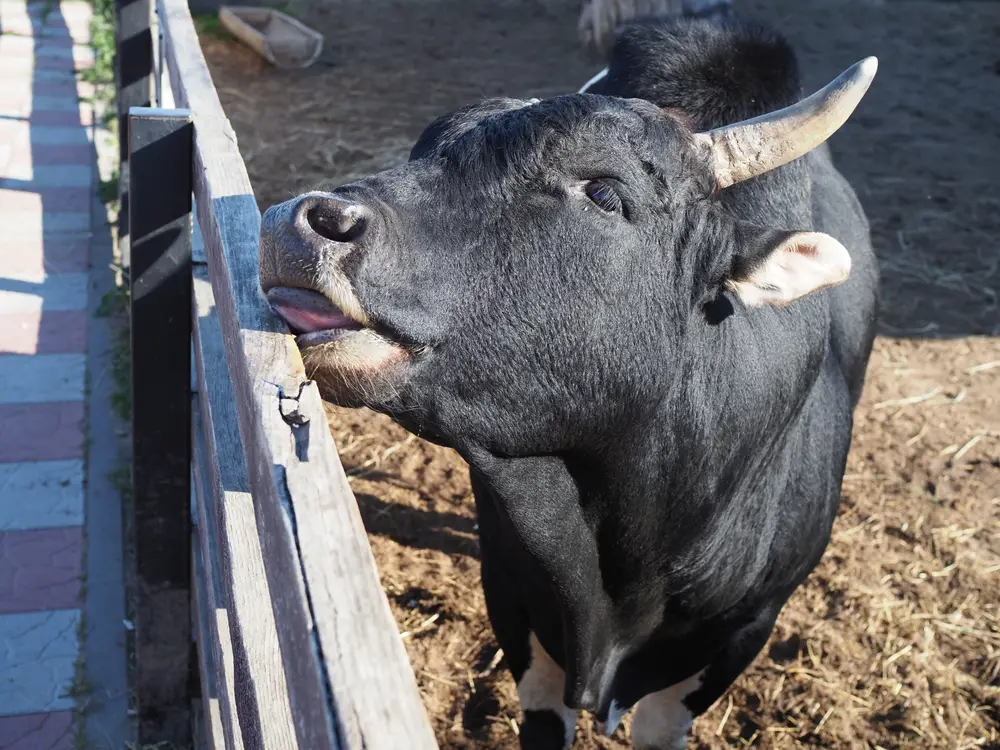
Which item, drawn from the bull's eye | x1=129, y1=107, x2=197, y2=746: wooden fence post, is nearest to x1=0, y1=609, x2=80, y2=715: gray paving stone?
x1=129, y1=107, x2=197, y2=746: wooden fence post

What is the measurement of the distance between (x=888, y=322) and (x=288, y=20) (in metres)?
6.18

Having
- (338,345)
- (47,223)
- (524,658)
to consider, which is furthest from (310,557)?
(47,223)

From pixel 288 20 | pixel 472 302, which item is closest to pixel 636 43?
pixel 472 302

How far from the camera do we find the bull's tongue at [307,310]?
1844 mm

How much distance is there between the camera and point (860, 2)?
1140cm

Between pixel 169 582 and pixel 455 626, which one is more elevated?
pixel 169 582

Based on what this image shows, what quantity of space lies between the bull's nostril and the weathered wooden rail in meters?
0.21

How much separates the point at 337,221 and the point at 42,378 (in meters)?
3.94

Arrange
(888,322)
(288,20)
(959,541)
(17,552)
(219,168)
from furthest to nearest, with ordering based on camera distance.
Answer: (288,20), (888,322), (959,541), (17,552), (219,168)

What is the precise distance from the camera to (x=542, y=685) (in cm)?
331

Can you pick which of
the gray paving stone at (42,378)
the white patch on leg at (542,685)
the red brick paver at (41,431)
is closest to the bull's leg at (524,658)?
the white patch on leg at (542,685)

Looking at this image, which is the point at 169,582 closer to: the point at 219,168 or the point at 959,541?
the point at 219,168

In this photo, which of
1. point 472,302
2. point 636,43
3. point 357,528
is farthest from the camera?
point 636,43

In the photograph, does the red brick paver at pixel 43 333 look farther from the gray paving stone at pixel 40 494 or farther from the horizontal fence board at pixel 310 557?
the horizontal fence board at pixel 310 557
